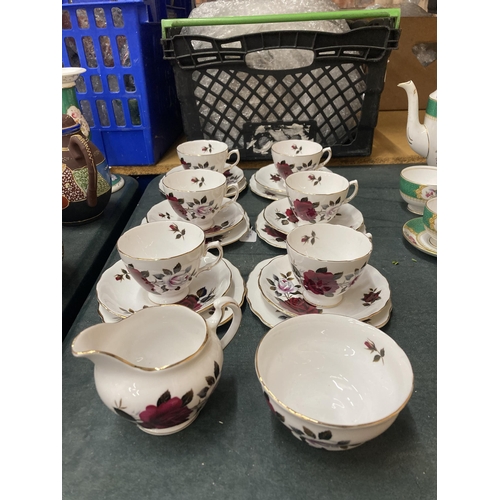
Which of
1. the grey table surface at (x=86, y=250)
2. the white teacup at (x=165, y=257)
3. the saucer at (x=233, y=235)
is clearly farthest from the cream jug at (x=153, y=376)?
the saucer at (x=233, y=235)

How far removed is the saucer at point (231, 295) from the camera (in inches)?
24.9

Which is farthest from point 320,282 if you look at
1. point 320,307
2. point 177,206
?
point 177,206

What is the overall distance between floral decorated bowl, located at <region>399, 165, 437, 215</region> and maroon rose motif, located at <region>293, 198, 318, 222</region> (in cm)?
28

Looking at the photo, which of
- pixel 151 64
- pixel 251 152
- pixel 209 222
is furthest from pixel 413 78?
pixel 209 222

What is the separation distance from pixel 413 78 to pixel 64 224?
1454mm

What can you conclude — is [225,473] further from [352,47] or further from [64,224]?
[352,47]

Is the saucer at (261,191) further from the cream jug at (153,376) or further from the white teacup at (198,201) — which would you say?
the cream jug at (153,376)

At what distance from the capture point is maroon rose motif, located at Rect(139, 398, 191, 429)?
436mm

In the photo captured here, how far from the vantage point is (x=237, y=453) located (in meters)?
0.46

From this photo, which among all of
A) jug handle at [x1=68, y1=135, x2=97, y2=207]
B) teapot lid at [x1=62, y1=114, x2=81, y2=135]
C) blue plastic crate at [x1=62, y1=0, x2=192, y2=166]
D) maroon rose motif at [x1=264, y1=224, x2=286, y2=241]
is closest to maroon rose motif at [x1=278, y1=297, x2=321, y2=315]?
maroon rose motif at [x1=264, y1=224, x2=286, y2=241]

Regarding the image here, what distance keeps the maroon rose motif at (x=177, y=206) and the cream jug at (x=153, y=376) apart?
36cm

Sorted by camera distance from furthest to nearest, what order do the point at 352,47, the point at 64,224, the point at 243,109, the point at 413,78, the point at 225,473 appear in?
the point at 413,78 → the point at 243,109 → the point at 352,47 → the point at 64,224 → the point at 225,473

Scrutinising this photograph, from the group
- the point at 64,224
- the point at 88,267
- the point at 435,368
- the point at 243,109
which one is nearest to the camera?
the point at 435,368

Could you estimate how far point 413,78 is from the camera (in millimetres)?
1605
